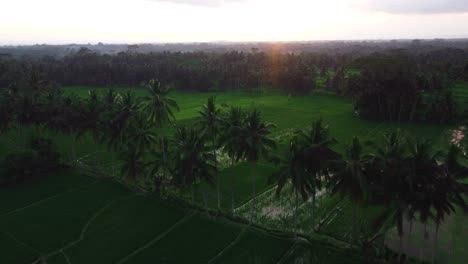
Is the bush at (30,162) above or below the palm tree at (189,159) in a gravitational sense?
below

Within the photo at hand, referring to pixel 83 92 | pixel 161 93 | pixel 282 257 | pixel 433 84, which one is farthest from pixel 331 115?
pixel 83 92

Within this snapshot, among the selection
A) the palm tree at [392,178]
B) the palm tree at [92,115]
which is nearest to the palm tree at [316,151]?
the palm tree at [392,178]

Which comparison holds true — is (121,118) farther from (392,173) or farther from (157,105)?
(392,173)

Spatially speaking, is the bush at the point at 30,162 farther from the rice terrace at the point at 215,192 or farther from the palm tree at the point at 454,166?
the palm tree at the point at 454,166

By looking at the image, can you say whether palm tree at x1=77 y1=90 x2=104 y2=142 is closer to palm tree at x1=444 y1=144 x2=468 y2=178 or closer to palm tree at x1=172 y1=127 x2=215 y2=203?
palm tree at x1=172 y1=127 x2=215 y2=203

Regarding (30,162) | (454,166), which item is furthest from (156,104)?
(454,166)

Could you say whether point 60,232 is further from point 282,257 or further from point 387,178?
point 387,178
